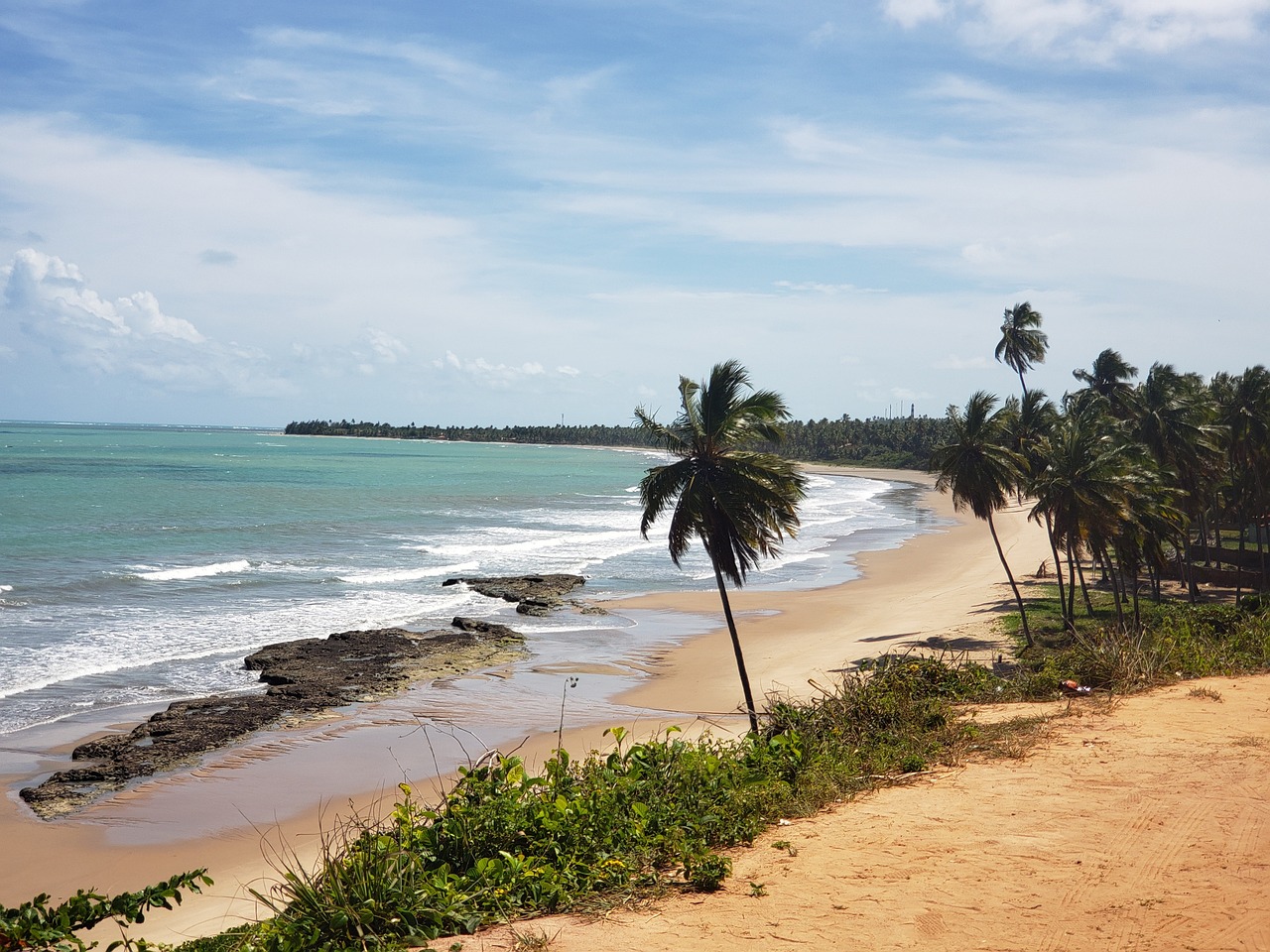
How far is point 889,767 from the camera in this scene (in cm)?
948

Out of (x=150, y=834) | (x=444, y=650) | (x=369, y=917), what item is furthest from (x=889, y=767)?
(x=444, y=650)

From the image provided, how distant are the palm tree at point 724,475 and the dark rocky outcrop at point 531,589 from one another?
14096 mm

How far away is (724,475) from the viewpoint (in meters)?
16.7

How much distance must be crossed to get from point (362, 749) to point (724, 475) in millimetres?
8007

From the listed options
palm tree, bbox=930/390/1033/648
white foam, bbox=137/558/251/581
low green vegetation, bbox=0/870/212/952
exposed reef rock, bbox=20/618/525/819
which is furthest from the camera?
white foam, bbox=137/558/251/581

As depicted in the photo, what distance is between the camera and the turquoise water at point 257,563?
22.2 meters

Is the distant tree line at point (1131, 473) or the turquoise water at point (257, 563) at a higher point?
the distant tree line at point (1131, 473)

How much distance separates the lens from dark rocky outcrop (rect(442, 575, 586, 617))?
31062mm

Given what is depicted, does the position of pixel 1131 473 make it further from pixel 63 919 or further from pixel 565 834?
pixel 63 919

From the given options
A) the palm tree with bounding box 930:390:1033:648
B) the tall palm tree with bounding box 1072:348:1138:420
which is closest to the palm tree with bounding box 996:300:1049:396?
the tall palm tree with bounding box 1072:348:1138:420

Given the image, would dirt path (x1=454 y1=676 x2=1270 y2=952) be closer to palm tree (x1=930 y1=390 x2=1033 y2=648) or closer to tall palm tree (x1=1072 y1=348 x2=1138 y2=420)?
palm tree (x1=930 y1=390 x2=1033 y2=648)

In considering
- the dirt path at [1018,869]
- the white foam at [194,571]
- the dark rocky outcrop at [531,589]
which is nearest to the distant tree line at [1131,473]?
the dirt path at [1018,869]

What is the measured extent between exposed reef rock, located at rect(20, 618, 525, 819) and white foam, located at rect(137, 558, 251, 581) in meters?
11.4

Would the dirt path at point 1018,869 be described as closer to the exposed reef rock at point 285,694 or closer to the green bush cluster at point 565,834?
the green bush cluster at point 565,834
